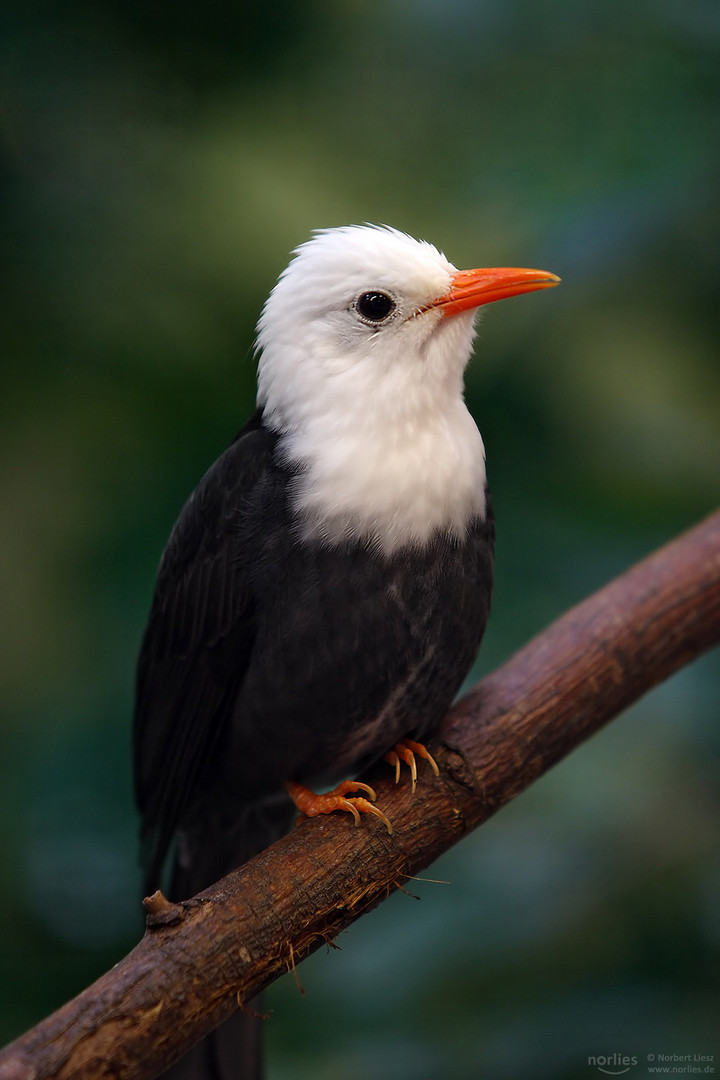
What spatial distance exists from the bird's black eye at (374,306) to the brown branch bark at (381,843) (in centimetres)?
88

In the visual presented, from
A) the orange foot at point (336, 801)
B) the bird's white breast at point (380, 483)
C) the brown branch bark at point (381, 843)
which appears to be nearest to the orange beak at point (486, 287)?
the bird's white breast at point (380, 483)

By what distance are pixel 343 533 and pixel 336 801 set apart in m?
0.53

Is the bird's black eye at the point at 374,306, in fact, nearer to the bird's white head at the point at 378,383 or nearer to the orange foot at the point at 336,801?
the bird's white head at the point at 378,383

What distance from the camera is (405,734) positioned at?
2121 millimetres

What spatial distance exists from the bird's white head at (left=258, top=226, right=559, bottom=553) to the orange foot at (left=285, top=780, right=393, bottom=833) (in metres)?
0.50

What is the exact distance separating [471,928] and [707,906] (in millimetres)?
691

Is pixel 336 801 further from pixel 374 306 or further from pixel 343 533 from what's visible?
pixel 374 306

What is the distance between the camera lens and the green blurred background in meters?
2.78

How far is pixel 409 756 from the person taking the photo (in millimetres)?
2078

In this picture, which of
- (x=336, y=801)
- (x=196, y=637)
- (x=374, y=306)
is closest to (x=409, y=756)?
(x=336, y=801)

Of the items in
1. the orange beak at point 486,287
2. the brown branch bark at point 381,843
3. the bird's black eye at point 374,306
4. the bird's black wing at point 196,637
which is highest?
the bird's black eye at point 374,306

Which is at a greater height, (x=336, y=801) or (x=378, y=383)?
(x=378, y=383)

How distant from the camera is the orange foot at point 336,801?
1922 mm

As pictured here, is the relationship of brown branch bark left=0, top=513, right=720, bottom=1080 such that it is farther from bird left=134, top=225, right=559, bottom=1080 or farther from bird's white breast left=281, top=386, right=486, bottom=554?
bird's white breast left=281, top=386, right=486, bottom=554
